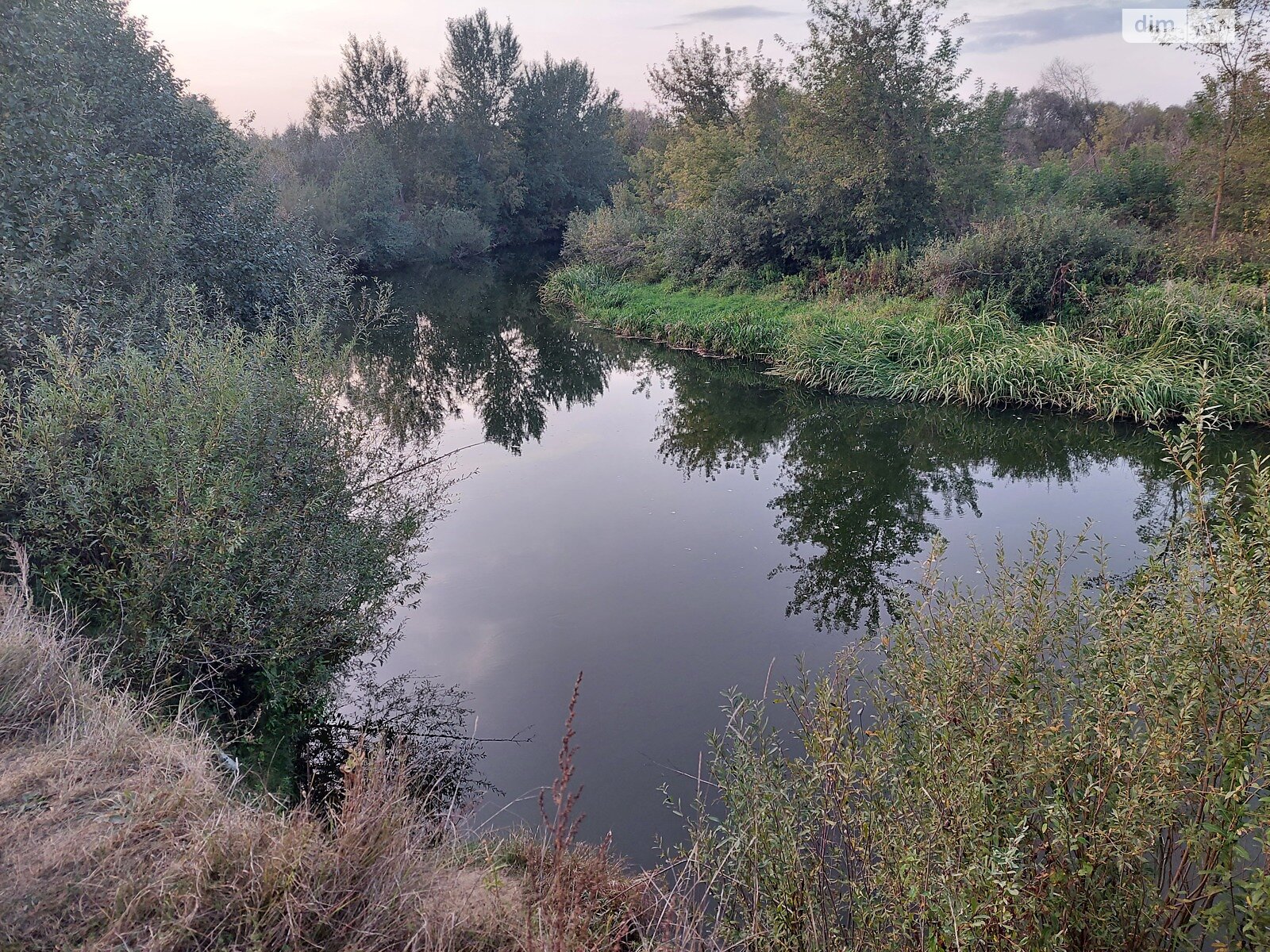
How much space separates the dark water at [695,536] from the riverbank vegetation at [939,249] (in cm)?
106

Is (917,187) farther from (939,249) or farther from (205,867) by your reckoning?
(205,867)

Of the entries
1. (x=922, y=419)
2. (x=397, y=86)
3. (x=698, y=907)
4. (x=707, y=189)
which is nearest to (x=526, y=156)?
(x=397, y=86)

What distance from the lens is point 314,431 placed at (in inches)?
217

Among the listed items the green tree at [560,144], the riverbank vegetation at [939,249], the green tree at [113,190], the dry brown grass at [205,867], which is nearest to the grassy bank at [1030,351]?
the riverbank vegetation at [939,249]

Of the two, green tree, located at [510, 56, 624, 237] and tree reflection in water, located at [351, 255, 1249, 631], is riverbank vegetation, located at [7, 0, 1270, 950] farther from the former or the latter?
green tree, located at [510, 56, 624, 237]

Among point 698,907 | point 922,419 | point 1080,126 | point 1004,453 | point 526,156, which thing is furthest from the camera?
point 526,156

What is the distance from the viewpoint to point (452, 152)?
123ft

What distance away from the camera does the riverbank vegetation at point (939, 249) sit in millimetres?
11117

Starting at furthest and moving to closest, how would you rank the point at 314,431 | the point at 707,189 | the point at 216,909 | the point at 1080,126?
the point at 1080,126
the point at 707,189
the point at 314,431
the point at 216,909

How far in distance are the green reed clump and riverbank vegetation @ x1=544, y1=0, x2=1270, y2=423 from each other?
22.7 ft

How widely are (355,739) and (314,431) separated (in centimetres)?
210

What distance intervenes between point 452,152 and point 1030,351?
32798mm

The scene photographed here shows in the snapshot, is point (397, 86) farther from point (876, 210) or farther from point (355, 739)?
point (355, 739)

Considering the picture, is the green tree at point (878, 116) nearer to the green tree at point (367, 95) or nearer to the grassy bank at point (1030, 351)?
the grassy bank at point (1030, 351)
